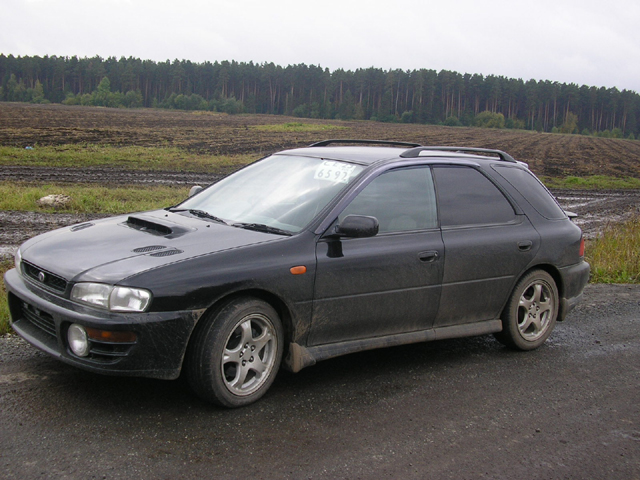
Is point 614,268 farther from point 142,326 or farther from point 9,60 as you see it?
point 9,60

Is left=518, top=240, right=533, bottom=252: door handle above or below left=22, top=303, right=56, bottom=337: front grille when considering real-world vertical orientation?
above

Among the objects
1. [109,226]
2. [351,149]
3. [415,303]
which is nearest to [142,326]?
[109,226]

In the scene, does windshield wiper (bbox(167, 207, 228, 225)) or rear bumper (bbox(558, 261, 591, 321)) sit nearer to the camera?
windshield wiper (bbox(167, 207, 228, 225))

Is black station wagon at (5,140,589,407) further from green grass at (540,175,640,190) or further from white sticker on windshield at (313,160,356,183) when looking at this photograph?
green grass at (540,175,640,190)

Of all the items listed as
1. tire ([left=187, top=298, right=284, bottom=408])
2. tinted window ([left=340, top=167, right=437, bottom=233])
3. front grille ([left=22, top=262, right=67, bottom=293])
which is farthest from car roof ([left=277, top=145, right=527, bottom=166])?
front grille ([left=22, top=262, right=67, bottom=293])

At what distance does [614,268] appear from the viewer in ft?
30.3

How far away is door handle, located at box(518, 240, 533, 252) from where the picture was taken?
5387 millimetres

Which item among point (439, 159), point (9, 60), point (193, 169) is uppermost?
point (9, 60)

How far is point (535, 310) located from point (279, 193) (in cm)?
249

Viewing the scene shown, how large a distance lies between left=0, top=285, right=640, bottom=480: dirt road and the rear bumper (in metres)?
0.65

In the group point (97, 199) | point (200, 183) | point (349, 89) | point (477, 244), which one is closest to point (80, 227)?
point (477, 244)

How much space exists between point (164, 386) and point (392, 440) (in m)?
1.56

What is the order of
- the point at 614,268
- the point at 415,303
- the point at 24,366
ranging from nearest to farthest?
the point at 24,366, the point at 415,303, the point at 614,268

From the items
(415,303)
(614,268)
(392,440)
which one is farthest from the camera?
(614,268)
